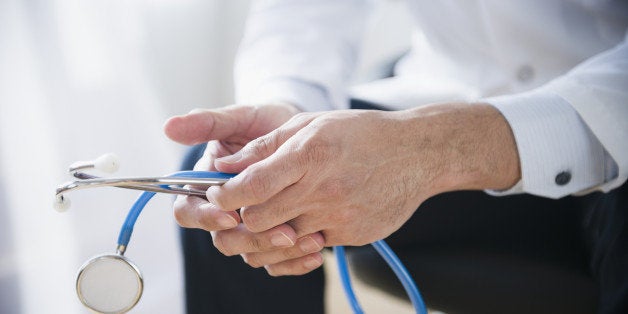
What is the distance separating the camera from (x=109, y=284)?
51cm

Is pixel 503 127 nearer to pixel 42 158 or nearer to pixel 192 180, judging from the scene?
pixel 192 180

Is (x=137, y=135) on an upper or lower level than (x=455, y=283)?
upper

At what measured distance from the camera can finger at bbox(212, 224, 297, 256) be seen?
0.56m

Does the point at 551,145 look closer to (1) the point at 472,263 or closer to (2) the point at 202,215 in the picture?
(1) the point at 472,263

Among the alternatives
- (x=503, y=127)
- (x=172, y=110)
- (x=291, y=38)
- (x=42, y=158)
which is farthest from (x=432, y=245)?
(x=172, y=110)

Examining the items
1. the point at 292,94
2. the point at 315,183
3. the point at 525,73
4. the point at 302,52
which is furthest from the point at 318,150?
the point at 525,73

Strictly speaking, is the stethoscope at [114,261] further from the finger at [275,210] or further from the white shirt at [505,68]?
the white shirt at [505,68]

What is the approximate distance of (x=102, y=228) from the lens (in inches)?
55.7

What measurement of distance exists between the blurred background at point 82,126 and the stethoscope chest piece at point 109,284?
1.67 feet

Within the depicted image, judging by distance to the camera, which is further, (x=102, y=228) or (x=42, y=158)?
(x=102, y=228)

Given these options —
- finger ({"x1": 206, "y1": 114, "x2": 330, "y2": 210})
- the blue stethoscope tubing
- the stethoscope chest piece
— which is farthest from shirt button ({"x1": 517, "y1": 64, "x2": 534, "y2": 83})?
the stethoscope chest piece

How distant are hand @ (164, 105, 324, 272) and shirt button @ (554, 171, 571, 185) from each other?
12.0 inches

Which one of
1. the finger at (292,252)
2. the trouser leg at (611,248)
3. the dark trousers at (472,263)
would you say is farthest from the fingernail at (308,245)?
the trouser leg at (611,248)

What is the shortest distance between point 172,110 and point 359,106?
0.92 metres
